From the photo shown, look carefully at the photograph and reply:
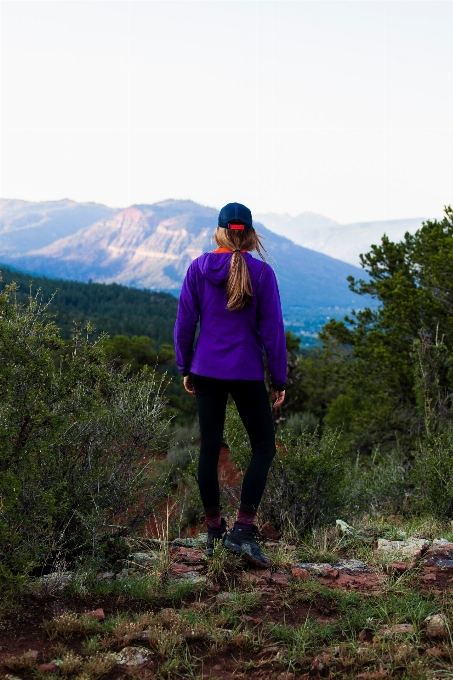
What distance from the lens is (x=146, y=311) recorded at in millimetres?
73250

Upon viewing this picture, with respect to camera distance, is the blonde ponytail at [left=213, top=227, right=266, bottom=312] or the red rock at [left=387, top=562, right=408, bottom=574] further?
the red rock at [left=387, top=562, right=408, bottom=574]

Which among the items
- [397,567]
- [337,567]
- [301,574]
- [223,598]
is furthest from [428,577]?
[223,598]

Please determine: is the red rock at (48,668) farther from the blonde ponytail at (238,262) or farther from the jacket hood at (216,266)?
the jacket hood at (216,266)

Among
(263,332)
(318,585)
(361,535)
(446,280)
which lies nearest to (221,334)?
(263,332)

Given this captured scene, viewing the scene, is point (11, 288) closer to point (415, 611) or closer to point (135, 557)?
point (135, 557)

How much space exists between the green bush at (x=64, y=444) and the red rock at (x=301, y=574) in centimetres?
101

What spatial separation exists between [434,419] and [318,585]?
5.36 meters

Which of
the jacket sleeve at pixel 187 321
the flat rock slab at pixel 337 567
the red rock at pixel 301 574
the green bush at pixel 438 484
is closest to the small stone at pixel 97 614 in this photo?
the red rock at pixel 301 574

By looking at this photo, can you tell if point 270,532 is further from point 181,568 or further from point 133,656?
point 133,656

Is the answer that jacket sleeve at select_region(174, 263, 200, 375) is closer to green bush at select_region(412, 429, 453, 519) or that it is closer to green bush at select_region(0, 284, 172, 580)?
green bush at select_region(0, 284, 172, 580)

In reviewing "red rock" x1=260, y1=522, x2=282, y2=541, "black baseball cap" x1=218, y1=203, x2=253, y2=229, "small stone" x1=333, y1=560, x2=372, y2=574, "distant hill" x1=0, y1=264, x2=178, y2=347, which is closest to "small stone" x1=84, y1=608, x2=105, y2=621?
"small stone" x1=333, y1=560, x2=372, y2=574

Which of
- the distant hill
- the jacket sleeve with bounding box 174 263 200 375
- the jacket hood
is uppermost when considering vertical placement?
the jacket hood

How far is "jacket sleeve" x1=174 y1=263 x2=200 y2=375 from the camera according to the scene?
3381mm

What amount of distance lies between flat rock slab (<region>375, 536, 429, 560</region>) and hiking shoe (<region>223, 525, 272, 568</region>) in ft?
2.65
